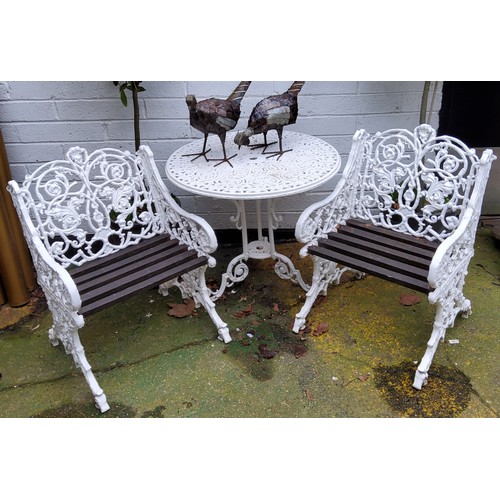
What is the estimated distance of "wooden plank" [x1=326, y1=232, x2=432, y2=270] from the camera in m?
2.87

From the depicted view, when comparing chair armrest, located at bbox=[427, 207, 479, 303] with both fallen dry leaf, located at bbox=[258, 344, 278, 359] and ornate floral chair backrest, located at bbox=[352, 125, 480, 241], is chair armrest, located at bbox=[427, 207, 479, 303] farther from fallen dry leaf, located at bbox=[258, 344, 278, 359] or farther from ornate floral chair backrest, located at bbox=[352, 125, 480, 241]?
fallen dry leaf, located at bbox=[258, 344, 278, 359]

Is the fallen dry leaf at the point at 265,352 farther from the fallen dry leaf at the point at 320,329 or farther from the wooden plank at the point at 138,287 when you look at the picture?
the wooden plank at the point at 138,287

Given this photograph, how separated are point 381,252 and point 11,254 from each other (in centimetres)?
244

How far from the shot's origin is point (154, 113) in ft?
12.4

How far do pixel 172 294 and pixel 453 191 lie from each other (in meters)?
2.04

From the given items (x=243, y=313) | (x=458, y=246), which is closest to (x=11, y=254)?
(x=243, y=313)

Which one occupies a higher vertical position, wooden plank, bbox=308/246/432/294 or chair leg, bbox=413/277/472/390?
wooden plank, bbox=308/246/432/294

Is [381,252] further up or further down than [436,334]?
further up

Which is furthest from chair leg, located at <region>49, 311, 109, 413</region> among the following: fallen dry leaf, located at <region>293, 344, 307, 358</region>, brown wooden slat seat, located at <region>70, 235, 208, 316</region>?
fallen dry leaf, located at <region>293, 344, 307, 358</region>

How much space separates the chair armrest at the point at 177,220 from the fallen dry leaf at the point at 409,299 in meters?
1.39

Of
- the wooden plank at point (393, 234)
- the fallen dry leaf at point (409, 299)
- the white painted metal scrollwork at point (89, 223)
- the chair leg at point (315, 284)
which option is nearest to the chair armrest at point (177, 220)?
the white painted metal scrollwork at point (89, 223)

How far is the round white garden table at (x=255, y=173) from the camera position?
9.55 ft

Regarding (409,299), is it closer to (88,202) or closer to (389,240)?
(389,240)

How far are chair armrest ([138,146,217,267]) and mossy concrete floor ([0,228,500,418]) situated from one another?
24.4 inches
